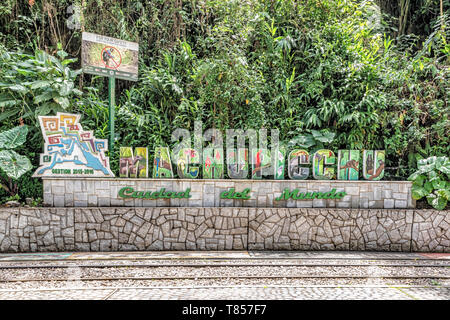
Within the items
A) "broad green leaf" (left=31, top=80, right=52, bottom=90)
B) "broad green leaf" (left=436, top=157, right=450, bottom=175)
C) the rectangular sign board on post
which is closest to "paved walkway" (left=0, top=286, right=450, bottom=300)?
"broad green leaf" (left=436, top=157, right=450, bottom=175)

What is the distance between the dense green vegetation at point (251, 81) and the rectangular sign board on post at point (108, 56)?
2.50ft

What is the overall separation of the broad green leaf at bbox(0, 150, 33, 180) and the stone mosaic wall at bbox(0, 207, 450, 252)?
776 mm

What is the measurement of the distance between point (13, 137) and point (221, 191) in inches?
189

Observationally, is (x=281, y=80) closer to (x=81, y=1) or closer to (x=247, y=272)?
(x=247, y=272)

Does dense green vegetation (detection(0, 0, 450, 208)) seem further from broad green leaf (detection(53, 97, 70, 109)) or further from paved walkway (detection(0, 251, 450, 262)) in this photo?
paved walkway (detection(0, 251, 450, 262))

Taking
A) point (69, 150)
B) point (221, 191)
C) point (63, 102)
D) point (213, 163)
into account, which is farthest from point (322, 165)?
point (63, 102)

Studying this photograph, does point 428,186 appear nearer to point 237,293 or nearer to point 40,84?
point 237,293

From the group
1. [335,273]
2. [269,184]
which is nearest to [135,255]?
[269,184]

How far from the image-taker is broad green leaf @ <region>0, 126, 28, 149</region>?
6402mm

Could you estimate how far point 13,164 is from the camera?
6.27m

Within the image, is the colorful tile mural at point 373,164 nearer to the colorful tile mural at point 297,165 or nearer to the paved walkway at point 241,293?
the colorful tile mural at point 297,165

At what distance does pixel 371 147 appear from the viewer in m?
7.43

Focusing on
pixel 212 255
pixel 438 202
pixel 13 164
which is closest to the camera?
pixel 212 255

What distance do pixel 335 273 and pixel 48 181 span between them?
612 cm
